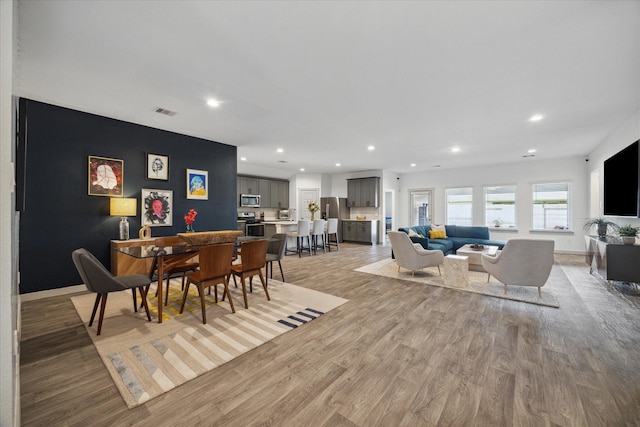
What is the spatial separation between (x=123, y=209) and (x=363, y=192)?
745 centimetres

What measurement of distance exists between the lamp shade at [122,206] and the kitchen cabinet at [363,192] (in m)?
7.27

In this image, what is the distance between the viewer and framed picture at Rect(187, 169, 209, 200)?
16.6 ft

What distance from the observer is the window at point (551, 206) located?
24.0ft

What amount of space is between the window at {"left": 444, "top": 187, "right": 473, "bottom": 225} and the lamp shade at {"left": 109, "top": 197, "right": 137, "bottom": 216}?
914 cm

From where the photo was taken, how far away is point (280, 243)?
4.25m

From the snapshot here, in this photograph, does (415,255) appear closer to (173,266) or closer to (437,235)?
(437,235)

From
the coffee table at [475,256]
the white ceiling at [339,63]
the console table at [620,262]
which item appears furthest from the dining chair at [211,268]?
the console table at [620,262]

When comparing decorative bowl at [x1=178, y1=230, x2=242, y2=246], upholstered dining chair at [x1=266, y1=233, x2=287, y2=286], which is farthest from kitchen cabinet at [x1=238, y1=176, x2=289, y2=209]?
decorative bowl at [x1=178, y1=230, x2=242, y2=246]

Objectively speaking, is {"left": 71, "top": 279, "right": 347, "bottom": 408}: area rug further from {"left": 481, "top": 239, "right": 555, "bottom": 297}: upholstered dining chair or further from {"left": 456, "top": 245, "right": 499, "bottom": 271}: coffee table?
{"left": 456, "top": 245, "right": 499, "bottom": 271}: coffee table

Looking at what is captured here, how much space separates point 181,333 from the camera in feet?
8.38

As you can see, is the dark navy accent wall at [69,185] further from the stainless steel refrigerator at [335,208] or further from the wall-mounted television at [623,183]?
the wall-mounted television at [623,183]

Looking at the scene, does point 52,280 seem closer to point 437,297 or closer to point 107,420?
point 107,420

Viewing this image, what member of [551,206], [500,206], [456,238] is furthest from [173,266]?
[551,206]

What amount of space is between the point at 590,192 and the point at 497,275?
546 centimetres
